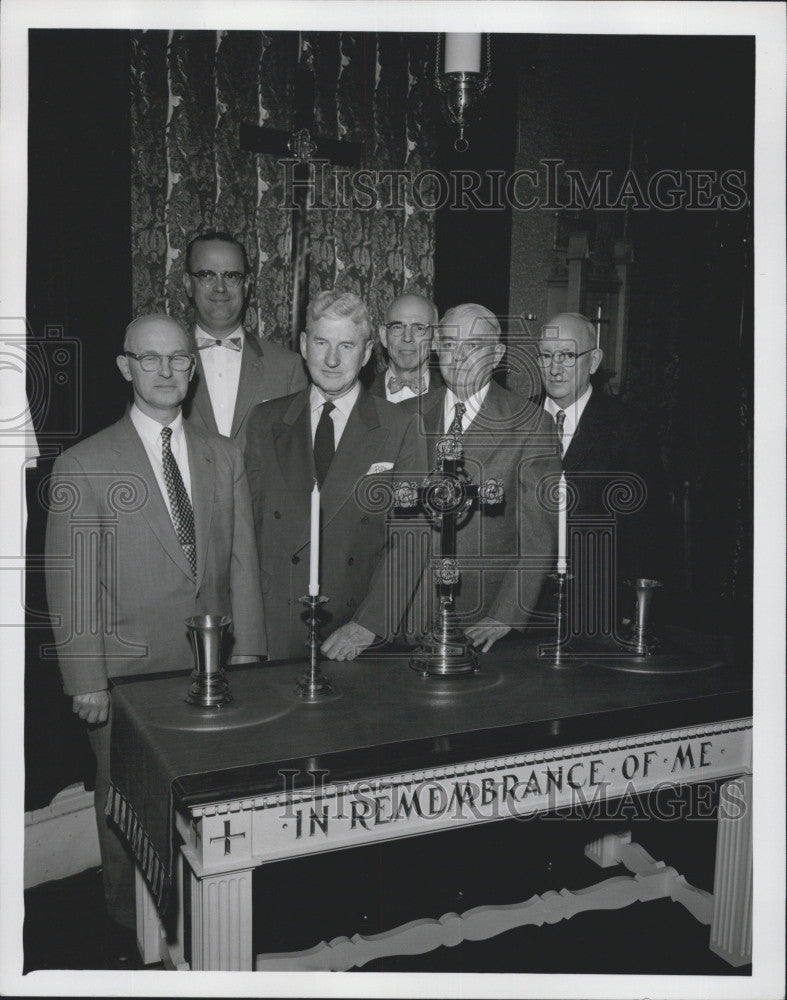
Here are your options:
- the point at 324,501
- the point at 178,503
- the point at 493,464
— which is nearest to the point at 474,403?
the point at 493,464

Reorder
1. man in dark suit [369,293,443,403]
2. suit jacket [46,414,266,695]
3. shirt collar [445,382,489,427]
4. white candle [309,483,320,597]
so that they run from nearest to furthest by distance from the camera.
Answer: white candle [309,483,320,597]
suit jacket [46,414,266,695]
shirt collar [445,382,489,427]
man in dark suit [369,293,443,403]

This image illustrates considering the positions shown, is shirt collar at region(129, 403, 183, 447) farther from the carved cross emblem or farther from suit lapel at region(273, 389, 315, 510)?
the carved cross emblem

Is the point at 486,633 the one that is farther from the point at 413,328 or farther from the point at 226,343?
the point at 226,343

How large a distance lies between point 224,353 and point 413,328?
789 mm

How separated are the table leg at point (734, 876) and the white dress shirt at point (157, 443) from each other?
6.25ft

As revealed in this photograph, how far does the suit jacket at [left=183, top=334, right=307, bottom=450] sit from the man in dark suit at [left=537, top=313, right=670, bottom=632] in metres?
1.04

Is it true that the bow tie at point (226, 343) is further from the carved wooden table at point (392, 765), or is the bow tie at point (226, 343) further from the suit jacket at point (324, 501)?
the carved wooden table at point (392, 765)

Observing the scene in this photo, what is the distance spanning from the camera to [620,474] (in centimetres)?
327

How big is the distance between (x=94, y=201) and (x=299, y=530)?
159 centimetres

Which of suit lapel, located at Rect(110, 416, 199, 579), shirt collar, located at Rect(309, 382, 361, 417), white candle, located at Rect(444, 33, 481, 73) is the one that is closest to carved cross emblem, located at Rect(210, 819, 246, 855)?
suit lapel, located at Rect(110, 416, 199, 579)

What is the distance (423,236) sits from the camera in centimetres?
439

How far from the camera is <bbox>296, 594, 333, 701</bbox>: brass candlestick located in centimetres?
216

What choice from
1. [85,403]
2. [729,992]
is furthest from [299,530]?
[729,992]

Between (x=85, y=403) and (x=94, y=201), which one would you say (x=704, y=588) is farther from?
(x=94, y=201)
